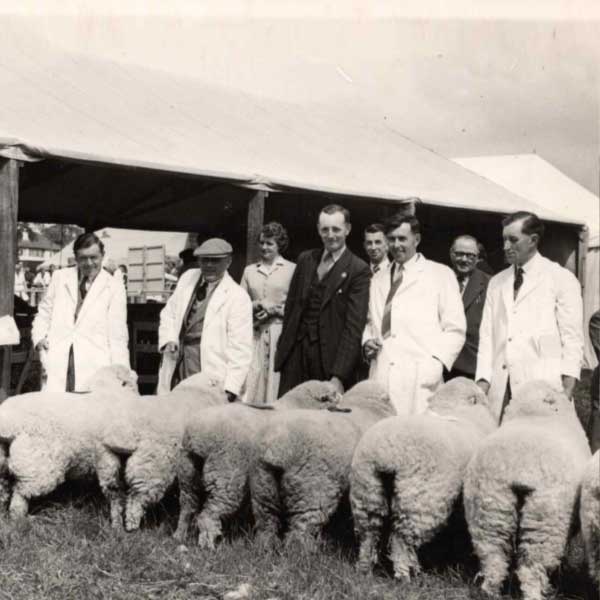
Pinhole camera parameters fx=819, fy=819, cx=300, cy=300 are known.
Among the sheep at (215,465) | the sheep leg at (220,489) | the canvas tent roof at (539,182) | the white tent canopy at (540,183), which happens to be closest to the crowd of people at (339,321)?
the sheep at (215,465)

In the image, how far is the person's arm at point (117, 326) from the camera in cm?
633

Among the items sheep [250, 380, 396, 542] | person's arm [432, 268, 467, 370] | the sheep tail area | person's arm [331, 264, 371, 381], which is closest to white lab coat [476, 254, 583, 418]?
person's arm [432, 268, 467, 370]

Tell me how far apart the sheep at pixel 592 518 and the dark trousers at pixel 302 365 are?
2587mm

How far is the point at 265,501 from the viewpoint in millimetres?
4297

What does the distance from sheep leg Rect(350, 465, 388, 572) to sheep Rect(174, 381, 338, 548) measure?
62cm

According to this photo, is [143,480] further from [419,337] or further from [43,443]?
[419,337]

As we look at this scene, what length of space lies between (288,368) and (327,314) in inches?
19.8

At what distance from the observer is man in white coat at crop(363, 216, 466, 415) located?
5.25 metres

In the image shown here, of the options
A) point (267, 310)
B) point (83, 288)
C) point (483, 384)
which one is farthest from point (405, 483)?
point (83, 288)

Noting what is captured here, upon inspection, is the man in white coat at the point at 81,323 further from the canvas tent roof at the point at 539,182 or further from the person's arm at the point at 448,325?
the canvas tent roof at the point at 539,182

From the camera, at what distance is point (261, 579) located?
3871 mm

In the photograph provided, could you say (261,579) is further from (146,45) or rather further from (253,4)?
(146,45)

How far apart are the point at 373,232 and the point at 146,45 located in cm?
457

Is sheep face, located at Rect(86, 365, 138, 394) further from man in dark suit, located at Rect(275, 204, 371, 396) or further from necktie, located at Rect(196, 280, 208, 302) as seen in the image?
man in dark suit, located at Rect(275, 204, 371, 396)
